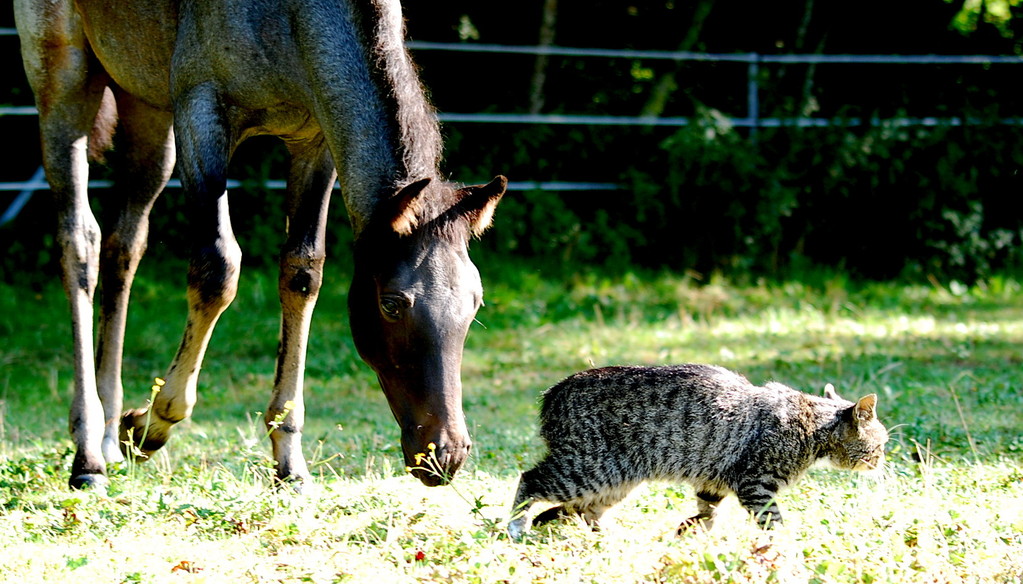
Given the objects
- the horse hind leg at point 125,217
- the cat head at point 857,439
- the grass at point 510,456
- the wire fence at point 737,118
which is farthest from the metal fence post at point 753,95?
the cat head at point 857,439

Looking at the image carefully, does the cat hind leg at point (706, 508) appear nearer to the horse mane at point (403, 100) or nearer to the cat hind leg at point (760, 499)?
the cat hind leg at point (760, 499)

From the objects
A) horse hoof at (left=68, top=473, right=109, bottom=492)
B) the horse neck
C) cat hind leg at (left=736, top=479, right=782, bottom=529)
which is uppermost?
the horse neck

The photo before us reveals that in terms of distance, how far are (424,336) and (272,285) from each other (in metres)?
6.09

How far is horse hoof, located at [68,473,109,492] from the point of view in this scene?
4.76m

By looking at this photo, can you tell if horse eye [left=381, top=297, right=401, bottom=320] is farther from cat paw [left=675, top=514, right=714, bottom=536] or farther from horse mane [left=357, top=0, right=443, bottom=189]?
cat paw [left=675, top=514, right=714, bottom=536]

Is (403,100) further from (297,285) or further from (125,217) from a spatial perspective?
(125,217)

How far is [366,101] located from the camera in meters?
4.48

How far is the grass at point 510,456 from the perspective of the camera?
11.8 feet

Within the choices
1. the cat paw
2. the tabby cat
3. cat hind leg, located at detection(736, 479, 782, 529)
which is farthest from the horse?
cat hind leg, located at detection(736, 479, 782, 529)

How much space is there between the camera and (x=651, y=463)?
414 cm

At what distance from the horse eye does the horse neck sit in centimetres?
40

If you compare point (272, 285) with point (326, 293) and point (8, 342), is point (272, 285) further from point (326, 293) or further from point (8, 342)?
point (8, 342)

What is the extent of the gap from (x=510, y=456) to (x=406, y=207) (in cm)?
163

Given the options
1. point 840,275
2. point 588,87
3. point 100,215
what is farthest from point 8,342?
point 840,275
